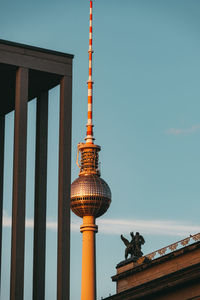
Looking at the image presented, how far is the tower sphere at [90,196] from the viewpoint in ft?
605

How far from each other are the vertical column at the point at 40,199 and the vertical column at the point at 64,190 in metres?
0.63

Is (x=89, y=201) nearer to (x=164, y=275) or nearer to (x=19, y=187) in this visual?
(x=164, y=275)

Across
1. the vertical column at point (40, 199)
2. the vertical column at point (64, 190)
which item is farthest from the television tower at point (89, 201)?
the vertical column at point (64, 190)

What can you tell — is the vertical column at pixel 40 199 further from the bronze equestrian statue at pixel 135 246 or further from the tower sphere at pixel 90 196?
the tower sphere at pixel 90 196

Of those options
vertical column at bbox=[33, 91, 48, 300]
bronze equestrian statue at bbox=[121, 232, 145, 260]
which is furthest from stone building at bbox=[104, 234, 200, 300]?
vertical column at bbox=[33, 91, 48, 300]

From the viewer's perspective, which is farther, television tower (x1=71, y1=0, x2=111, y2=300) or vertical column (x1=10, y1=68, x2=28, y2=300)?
television tower (x1=71, y1=0, x2=111, y2=300)

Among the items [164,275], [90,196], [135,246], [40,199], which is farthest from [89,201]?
[40,199]

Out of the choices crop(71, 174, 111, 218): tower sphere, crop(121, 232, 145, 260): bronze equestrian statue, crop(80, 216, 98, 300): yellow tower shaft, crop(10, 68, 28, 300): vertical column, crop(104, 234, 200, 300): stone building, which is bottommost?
crop(10, 68, 28, 300): vertical column

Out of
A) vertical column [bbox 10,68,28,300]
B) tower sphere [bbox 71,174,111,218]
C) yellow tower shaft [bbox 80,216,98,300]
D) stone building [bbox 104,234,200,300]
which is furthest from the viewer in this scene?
yellow tower shaft [bbox 80,216,98,300]

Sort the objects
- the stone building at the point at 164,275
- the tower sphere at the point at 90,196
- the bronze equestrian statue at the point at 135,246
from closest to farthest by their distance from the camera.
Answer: the stone building at the point at 164,275 < the bronze equestrian statue at the point at 135,246 < the tower sphere at the point at 90,196

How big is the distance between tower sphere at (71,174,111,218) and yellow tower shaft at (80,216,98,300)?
234 centimetres

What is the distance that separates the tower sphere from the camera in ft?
605

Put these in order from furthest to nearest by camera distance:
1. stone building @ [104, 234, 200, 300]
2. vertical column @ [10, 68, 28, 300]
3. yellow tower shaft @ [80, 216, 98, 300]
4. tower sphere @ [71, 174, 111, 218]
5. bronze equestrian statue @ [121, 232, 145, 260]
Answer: yellow tower shaft @ [80, 216, 98, 300], tower sphere @ [71, 174, 111, 218], bronze equestrian statue @ [121, 232, 145, 260], stone building @ [104, 234, 200, 300], vertical column @ [10, 68, 28, 300]

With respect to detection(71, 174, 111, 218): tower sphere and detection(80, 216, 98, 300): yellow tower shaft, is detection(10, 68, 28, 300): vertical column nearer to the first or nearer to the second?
detection(71, 174, 111, 218): tower sphere
